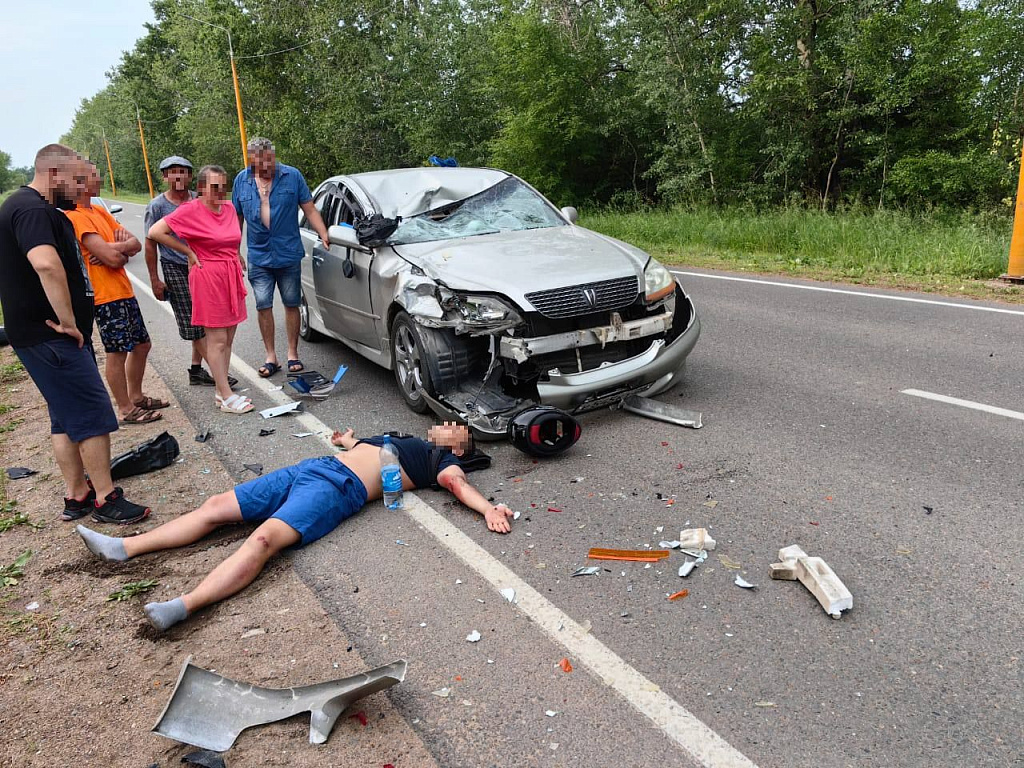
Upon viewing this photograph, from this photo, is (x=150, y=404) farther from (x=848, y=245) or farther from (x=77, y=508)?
(x=848, y=245)

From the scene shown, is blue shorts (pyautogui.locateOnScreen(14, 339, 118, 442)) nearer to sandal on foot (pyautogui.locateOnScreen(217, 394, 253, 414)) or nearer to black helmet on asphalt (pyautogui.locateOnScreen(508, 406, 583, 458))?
sandal on foot (pyautogui.locateOnScreen(217, 394, 253, 414))

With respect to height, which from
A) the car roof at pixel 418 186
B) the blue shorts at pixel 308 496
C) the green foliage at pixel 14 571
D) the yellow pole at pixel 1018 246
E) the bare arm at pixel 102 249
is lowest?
the green foliage at pixel 14 571

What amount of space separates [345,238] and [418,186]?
0.89 metres

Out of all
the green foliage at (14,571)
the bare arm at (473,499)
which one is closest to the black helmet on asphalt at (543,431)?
the bare arm at (473,499)

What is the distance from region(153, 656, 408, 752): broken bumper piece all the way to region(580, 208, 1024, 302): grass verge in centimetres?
925

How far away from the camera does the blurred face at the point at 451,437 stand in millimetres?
4504

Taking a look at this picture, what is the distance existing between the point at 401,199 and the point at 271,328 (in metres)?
1.79

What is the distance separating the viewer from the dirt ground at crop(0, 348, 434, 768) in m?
2.54

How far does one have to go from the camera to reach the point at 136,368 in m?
6.18

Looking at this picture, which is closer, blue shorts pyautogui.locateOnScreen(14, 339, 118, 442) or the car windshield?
blue shorts pyautogui.locateOnScreen(14, 339, 118, 442)

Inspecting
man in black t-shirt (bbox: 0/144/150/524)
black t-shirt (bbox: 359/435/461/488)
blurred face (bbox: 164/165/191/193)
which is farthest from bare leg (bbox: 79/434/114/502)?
blurred face (bbox: 164/165/191/193)

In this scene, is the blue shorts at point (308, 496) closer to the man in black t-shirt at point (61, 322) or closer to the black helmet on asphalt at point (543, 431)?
the man in black t-shirt at point (61, 322)

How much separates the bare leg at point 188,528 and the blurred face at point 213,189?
299 cm

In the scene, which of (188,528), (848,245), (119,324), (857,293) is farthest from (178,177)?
(848,245)
